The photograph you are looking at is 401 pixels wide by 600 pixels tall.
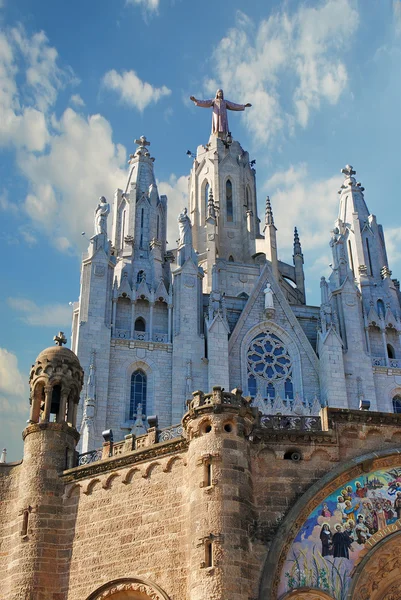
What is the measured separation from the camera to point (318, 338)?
48.3m

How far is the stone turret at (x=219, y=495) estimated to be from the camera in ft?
78.1

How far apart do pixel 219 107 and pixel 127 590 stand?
47249 mm

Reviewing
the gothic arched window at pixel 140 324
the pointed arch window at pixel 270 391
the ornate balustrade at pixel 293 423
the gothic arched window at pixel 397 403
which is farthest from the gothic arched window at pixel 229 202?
the ornate balustrade at pixel 293 423

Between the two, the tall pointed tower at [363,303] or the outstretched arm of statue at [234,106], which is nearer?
the tall pointed tower at [363,303]

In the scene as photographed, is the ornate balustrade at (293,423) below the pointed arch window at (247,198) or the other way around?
below

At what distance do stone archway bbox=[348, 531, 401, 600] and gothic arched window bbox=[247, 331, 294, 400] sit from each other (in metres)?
20.6

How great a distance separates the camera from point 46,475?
28.4 metres

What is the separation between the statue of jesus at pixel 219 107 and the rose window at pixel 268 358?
21441 millimetres

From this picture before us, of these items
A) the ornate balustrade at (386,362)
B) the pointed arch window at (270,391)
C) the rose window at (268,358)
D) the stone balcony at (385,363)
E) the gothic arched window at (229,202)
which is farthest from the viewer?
the gothic arched window at (229,202)

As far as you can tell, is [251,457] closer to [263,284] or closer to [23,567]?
[23,567]

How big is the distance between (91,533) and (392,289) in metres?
30.2

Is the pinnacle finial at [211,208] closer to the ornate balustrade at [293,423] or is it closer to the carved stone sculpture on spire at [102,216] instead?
the carved stone sculpture on spire at [102,216]

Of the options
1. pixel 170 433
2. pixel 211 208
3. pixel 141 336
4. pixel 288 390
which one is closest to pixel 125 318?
pixel 141 336

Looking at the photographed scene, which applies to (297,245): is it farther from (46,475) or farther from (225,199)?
(46,475)
